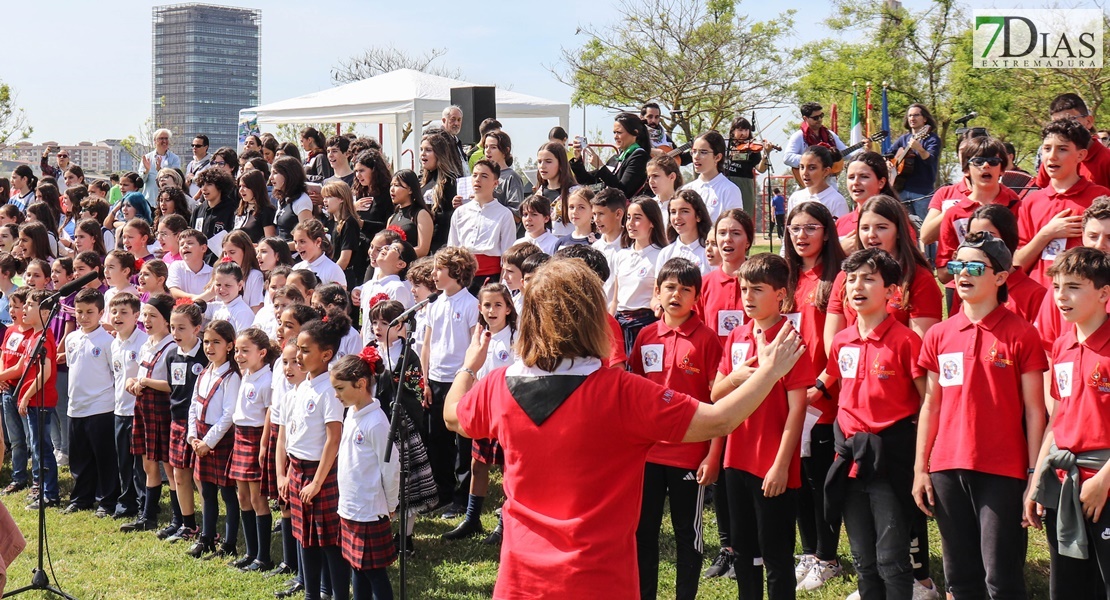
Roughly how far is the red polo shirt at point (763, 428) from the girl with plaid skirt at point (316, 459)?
2169 mm

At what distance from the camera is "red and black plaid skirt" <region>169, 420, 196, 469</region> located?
7199 millimetres

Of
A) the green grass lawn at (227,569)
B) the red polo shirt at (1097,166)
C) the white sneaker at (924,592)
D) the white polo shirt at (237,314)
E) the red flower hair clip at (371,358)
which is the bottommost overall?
the green grass lawn at (227,569)

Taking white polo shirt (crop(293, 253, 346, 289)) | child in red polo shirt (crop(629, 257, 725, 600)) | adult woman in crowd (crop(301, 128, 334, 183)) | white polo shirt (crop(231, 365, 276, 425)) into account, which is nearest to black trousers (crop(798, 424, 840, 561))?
child in red polo shirt (crop(629, 257, 725, 600))

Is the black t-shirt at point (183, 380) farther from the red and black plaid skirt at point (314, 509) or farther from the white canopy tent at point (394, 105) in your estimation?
the white canopy tent at point (394, 105)

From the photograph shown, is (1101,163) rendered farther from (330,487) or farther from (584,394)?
(330,487)

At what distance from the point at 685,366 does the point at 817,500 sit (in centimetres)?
107

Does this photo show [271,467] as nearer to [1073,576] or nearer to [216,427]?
[216,427]

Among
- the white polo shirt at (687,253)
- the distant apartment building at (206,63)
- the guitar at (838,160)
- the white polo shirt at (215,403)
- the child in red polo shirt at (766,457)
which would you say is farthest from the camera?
the distant apartment building at (206,63)

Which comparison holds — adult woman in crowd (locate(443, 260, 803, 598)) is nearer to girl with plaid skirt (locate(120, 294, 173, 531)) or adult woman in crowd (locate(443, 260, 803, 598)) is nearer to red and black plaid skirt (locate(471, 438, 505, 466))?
red and black plaid skirt (locate(471, 438, 505, 466))

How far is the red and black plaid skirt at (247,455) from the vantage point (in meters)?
6.59

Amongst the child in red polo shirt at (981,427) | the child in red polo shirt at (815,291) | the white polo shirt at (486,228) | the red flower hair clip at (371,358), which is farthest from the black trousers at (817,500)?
the white polo shirt at (486,228)

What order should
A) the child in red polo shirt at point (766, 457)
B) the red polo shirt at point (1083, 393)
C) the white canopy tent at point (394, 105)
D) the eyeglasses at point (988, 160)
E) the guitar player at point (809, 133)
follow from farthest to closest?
1. the white canopy tent at point (394, 105)
2. the guitar player at point (809, 133)
3. the eyeglasses at point (988, 160)
4. the child in red polo shirt at point (766, 457)
5. the red polo shirt at point (1083, 393)

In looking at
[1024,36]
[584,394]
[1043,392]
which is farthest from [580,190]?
[1024,36]

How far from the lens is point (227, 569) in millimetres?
6715
